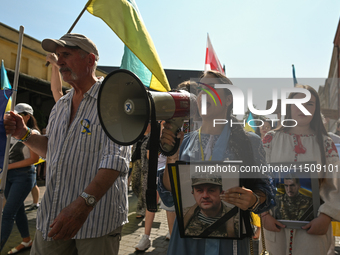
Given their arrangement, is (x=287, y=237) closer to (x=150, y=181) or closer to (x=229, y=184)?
(x=229, y=184)

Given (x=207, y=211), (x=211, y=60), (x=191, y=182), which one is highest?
(x=211, y=60)

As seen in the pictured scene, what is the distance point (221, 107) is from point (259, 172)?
0.41 metres

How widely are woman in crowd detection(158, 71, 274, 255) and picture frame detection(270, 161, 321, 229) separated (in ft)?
1.98

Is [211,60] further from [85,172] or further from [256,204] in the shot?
[256,204]

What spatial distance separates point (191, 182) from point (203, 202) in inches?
4.4

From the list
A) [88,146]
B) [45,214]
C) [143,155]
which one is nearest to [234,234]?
[88,146]

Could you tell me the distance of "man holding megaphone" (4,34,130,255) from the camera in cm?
180

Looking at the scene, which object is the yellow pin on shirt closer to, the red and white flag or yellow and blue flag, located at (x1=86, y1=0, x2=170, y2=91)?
yellow and blue flag, located at (x1=86, y1=0, x2=170, y2=91)

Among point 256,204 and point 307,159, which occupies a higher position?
point 307,159

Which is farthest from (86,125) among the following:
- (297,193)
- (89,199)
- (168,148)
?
(297,193)

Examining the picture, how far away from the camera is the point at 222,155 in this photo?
163 centimetres

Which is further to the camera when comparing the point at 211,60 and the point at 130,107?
the point at 211,60

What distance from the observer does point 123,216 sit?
202 cm

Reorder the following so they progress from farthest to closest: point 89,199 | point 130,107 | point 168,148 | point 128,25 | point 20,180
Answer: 1. point 20,180
2. point 128,25
3. point 89,199
4. point 130,107
5. point 168,148
